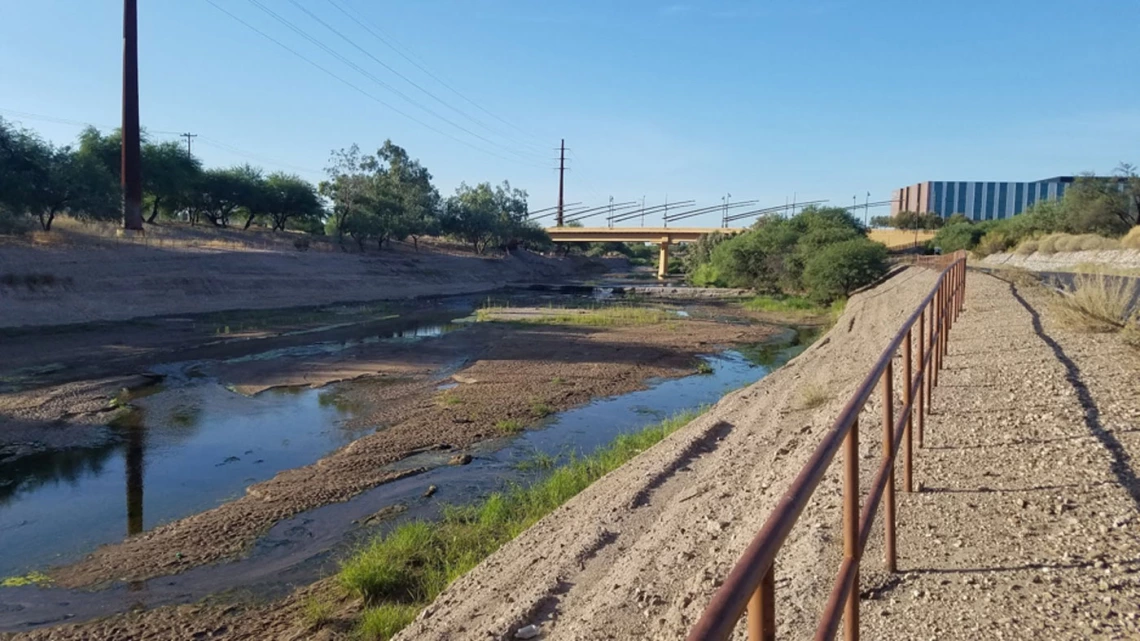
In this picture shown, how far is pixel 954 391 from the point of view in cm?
980

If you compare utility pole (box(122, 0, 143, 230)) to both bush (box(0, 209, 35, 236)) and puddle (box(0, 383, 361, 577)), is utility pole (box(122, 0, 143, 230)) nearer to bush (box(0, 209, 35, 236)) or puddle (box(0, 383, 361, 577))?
bush (box(0, 209, 35, 236))

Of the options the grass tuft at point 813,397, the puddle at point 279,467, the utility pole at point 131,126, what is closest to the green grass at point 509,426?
the puddle at point 279,467

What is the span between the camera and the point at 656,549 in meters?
6.80

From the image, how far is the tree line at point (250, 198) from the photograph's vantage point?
138ft

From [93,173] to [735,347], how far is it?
1590 inches

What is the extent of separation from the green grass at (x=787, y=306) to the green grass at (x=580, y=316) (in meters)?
7.44

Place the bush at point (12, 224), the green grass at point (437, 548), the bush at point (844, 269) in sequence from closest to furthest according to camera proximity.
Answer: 1. the green grass at point (437, 548)
2. the bush at point (12, 224)
3. the bush at point (844, 269)

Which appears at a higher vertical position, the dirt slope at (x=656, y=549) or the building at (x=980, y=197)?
the building at (x=980, y=197)

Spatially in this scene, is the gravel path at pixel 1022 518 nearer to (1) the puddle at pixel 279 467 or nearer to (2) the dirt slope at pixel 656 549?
(2) the dirt slope at pixel 656 549

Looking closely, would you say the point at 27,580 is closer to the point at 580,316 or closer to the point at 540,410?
the point at 540,410

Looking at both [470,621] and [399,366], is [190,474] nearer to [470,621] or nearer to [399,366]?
[470,621]

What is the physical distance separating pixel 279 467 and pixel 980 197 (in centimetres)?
13145

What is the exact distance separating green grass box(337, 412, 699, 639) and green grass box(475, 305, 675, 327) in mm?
25476

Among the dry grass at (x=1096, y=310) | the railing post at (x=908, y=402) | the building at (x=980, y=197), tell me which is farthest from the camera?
the building at (x=980, y=197)
